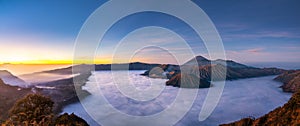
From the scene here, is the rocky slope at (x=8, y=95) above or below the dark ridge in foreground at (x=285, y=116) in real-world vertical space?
below

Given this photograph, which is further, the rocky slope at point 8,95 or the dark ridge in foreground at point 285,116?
the rocky slope at point 8,95

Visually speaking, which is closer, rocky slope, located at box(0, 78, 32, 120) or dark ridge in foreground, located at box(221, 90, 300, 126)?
dark ridge in foreground, located at box(221, 90, 300, 126)

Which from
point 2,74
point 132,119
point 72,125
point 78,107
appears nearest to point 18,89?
point 2,74

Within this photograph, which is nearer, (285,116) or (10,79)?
(285,116)

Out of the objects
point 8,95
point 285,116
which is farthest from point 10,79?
point 285,116

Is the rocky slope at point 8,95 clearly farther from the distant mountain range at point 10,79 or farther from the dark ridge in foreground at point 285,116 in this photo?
the dark ridge in foreground at point 285,116

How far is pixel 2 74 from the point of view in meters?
77.5

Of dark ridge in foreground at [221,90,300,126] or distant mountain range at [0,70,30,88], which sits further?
distant mountain range at [0,70,30,88]

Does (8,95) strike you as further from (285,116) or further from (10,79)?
(285,116)

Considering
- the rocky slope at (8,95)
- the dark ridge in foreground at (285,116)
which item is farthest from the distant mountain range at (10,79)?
the dark ridge in foreground at (285,116)

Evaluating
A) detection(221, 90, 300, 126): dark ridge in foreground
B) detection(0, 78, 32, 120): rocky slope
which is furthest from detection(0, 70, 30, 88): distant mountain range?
detection(221, 90, 300, 126): dark ridge in foreground

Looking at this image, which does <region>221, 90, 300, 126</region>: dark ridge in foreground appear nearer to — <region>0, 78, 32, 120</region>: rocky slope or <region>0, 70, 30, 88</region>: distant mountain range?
<region>0, 78, 32, 120</region>: rocky slope

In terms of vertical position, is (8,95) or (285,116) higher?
(285,116)

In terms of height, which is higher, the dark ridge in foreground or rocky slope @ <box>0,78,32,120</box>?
the dark ridge in foreground
